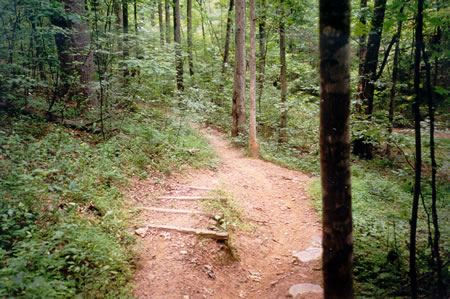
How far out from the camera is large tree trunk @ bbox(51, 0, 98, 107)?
24.6 ft

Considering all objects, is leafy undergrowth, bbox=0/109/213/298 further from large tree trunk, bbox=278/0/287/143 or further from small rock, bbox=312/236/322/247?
large tree trunk, bbox=278/0/287/143

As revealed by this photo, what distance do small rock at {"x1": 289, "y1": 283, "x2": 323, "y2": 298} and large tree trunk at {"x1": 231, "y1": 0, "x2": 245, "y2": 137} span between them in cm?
884

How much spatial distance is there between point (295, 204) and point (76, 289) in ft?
17.5

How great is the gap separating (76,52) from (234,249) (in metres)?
7.69

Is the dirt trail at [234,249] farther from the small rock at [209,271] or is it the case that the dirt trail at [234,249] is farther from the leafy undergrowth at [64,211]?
the leafy undergrowth at [64,211]

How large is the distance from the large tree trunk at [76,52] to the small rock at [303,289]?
730 centimetres

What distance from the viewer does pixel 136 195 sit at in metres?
5.58

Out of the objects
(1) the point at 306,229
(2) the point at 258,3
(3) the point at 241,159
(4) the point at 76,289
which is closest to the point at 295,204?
(1) the point at 306,229

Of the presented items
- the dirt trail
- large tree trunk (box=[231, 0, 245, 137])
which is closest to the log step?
the dirt trail

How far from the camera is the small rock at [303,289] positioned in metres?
3.52

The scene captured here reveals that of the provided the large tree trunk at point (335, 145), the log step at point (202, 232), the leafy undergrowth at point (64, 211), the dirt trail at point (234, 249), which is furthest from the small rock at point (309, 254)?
the leafy undergrowth at point (64, 211)

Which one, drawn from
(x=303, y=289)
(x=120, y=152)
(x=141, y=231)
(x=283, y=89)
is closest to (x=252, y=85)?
(x=283, y=89)

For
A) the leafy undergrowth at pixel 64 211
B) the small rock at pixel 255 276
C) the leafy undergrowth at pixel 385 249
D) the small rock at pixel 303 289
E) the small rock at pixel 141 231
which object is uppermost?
the leafy undergrowth at pixel 64 211

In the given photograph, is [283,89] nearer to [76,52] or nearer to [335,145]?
[76,52]
